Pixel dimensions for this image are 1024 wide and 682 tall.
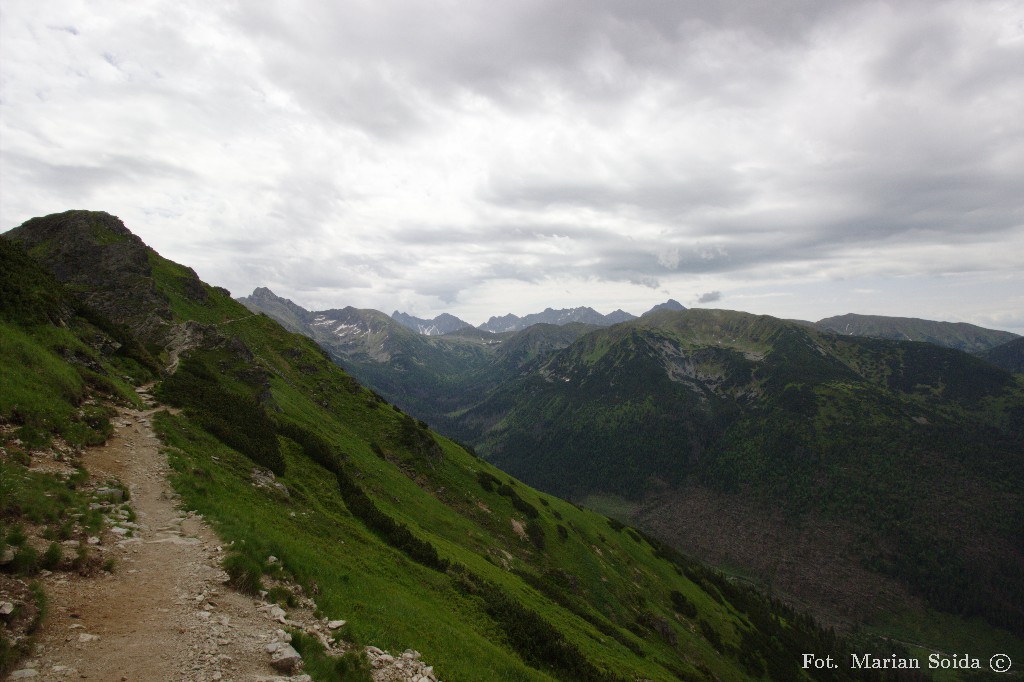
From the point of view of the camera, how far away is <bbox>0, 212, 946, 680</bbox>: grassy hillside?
66.0 ft

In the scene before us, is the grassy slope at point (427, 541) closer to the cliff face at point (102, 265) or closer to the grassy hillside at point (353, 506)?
the grassy hillside at point (353, 506)

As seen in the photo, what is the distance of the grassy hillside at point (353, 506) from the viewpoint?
20125 millimetres

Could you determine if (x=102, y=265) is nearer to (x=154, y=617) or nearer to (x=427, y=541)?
(x=427, y=541)

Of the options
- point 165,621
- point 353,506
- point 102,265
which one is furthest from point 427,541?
point 102,265

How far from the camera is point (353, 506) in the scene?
33.6 m

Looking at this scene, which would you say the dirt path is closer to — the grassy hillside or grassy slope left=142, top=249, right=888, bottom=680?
the grassy hillside

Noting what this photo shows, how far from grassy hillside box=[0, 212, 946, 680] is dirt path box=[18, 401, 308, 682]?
146cm

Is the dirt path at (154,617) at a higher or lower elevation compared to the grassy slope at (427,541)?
higher

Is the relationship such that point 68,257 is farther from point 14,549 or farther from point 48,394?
point 14,549

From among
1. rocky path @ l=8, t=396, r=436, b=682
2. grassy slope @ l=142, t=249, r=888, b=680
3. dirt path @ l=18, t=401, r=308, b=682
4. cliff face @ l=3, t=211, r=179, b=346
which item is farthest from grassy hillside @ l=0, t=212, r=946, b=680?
dirt path @ l=18, t=401, r=308, b=682

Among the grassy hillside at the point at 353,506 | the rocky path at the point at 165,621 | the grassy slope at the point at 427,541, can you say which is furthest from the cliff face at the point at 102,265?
the rocky path at the point at 165,621

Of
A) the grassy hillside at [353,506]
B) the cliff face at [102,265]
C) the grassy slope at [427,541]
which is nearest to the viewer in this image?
the grassy slope at [427,541]

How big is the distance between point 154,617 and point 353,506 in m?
21.6

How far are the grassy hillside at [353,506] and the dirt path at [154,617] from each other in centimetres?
146
